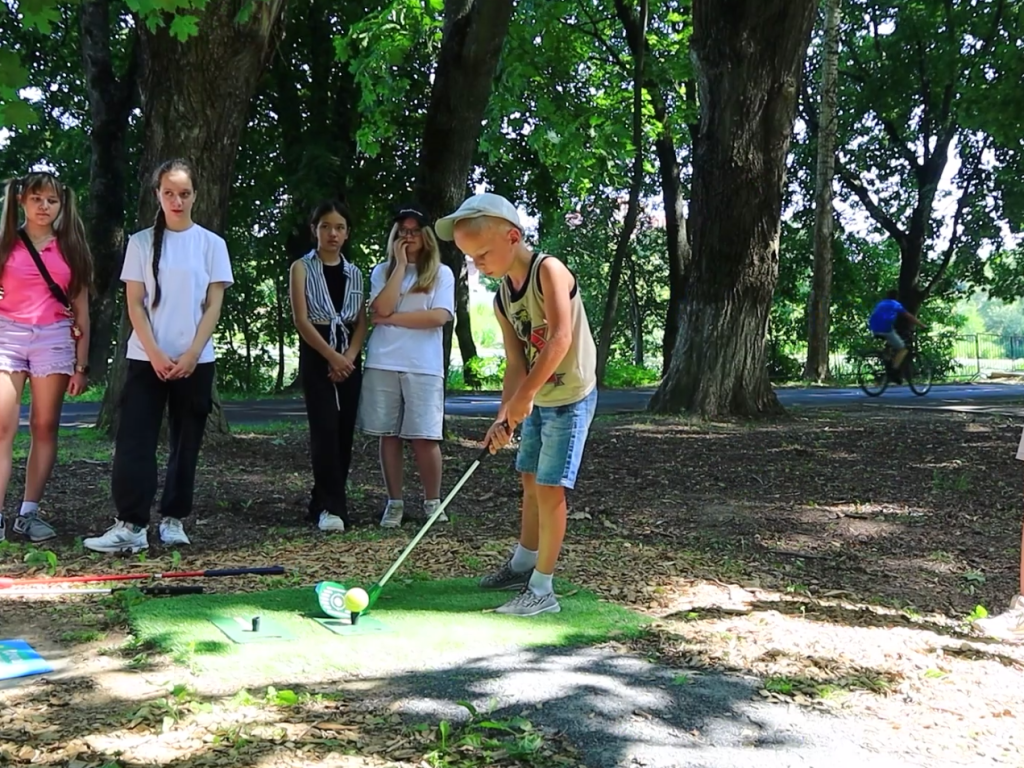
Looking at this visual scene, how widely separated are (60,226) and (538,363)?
2943 mm

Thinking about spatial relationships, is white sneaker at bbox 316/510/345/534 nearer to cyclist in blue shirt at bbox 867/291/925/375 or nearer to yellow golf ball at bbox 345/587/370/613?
yellow golf ball at bbox 345/587/370/613

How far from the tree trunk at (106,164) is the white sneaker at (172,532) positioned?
531 inches

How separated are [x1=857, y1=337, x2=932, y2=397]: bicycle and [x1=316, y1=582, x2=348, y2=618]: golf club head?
50.9 feet

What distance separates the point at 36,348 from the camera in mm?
5504

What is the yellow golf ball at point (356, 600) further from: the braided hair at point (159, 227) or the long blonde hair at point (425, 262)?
the long blonde hair at point (425, 262)

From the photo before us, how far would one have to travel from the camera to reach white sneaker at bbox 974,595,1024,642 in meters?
4.20

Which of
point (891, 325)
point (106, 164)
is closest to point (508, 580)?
point (891, 325)

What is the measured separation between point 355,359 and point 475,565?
1515 millimetres

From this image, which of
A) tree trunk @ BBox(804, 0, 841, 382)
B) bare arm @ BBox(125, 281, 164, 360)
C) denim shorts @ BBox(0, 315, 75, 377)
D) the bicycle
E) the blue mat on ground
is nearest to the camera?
the blue mat on ground

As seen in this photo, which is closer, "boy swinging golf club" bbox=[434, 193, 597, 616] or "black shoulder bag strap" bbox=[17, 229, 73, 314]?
"boy swinging golf club" bbox=[434, 193, 597, 616]

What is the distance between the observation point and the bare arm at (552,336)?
159 inches

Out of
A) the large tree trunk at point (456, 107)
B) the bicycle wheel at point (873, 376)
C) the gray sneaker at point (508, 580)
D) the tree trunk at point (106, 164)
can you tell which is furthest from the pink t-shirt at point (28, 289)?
the bicycle wheel at point (873, 376)

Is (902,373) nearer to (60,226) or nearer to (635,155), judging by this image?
(635,155)

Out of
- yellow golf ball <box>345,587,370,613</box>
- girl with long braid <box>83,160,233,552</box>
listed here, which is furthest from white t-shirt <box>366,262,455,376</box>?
yellow golf ball <box>345,587,370,613</box>
